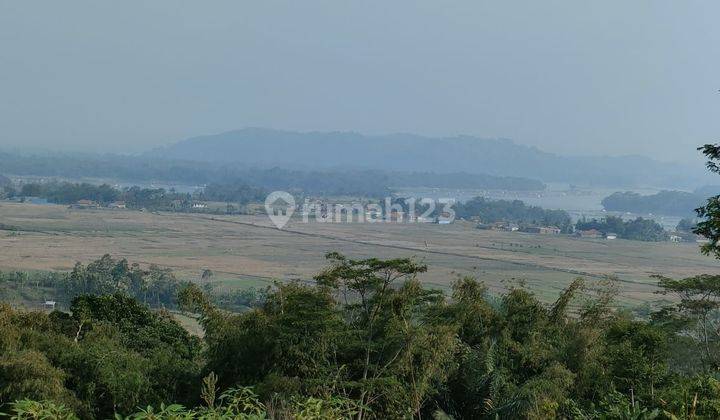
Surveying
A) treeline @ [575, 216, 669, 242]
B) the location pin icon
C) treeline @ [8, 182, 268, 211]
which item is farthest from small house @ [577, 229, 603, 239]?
treeline @ [8, 182, 268, 211]

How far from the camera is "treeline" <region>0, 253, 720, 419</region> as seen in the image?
7965 millimetres

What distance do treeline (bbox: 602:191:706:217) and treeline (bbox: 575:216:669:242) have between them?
1074 inches

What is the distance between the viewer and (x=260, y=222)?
5812 centimetres

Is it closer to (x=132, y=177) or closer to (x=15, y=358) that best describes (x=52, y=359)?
(x=15, y=358)

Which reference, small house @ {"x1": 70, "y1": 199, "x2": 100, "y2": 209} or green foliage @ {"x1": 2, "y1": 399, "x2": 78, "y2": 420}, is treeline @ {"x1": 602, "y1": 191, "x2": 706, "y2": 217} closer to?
small house @ {"x1": 70, "y1": 199, "x2": 100, "y2": 209}

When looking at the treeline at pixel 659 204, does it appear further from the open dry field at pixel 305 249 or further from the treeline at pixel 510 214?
A: the open dry field at pixel 305 249

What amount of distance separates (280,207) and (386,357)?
6575 centimetres

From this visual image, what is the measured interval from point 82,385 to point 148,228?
42657 millimetres

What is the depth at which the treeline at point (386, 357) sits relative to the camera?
26.1ft

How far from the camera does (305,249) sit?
4184cm

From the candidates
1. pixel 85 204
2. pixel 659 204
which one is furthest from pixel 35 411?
pixel 659 204

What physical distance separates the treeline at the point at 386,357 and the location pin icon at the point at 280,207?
4531 centimetres

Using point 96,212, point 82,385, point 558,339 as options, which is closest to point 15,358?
point 82,385

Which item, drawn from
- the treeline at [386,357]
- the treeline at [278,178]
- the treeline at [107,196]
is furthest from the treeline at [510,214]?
the treeline at [386,357]
